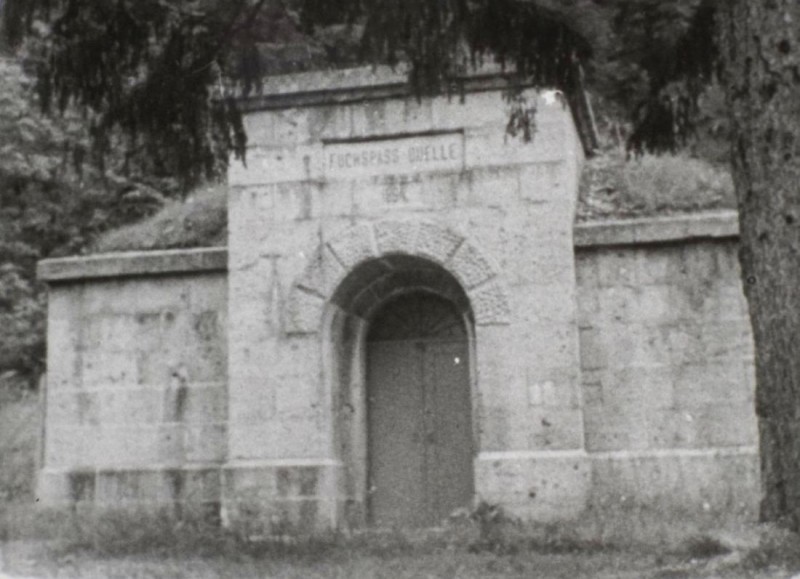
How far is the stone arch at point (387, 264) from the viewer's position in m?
10.1

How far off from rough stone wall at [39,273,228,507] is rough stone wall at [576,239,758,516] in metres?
3.23

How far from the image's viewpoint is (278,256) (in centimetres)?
1059

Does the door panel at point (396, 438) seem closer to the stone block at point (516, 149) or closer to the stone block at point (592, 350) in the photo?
the stone block at point (592, 350)

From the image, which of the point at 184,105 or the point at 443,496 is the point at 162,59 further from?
the point at 443,496

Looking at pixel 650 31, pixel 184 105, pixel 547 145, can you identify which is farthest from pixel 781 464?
pixel 547 145

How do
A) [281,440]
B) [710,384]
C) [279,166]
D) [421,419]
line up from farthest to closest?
[421,419] < [279,166] < [281,440] < [710,384]

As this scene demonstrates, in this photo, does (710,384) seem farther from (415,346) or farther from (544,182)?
(415,346)

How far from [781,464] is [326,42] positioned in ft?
13.1

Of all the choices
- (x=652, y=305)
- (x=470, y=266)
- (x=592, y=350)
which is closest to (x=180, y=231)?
(x=470, y=266)

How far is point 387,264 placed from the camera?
10555 millimetres

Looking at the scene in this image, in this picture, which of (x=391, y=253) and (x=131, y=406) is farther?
(x=131, y=406)

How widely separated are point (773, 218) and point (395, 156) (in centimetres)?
486

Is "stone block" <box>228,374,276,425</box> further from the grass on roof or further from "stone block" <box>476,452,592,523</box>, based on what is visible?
the grass on roof

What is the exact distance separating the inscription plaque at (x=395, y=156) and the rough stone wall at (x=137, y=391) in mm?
1555
